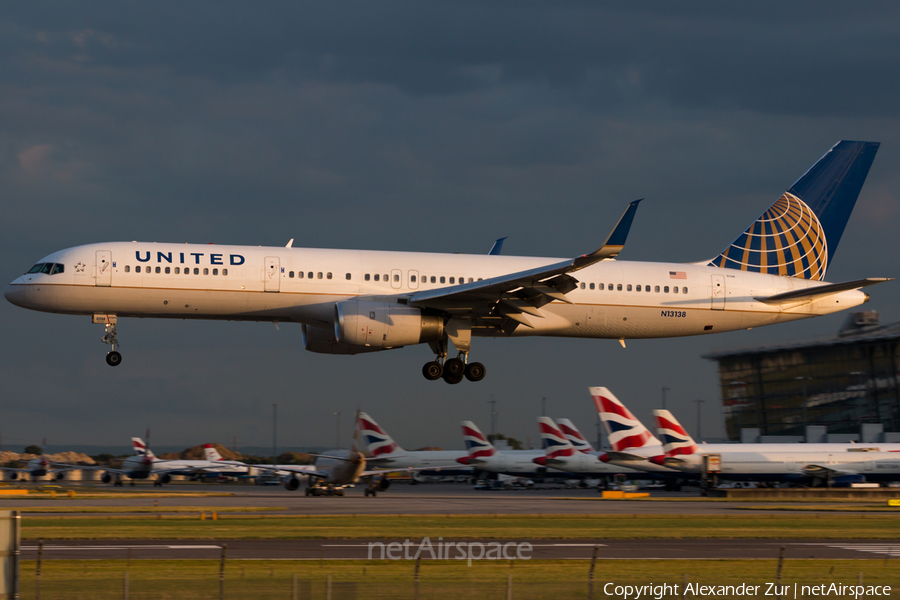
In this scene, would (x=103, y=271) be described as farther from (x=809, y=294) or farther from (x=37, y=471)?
(x=37, y=471)

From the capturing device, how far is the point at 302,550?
29.4 metres

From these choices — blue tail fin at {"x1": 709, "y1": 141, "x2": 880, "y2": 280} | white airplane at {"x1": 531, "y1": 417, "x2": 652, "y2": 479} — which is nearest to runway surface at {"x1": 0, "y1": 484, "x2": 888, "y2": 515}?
blue tail fin at {"x1": 709, "y1": 141, "x2": 880, "y2": 280}

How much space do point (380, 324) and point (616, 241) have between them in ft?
33.5

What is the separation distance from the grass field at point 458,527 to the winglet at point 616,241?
10.5 m

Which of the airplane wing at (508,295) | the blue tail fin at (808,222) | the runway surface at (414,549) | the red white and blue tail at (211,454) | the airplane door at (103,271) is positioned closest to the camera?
the runway surface at (414,549)

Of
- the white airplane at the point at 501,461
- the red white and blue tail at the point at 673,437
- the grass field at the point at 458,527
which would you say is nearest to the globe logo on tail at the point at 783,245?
the grass field at the point at 458,527

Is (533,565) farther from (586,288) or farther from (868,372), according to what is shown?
(868,372)

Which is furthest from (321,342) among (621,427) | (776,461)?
(776,461)

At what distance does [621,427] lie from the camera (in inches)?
2763

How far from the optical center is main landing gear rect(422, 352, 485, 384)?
130ft

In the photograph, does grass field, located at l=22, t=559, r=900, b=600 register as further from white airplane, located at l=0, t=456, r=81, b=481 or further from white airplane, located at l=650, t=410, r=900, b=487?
white airplane, located at l=0, t=456, r=81, b=481

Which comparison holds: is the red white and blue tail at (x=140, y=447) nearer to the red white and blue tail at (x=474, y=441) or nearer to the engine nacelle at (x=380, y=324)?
the red white and blue tail at (x=474, y=441)

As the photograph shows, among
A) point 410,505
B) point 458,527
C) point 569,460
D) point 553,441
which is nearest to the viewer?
point 458,527

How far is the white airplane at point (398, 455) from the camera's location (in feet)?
291
